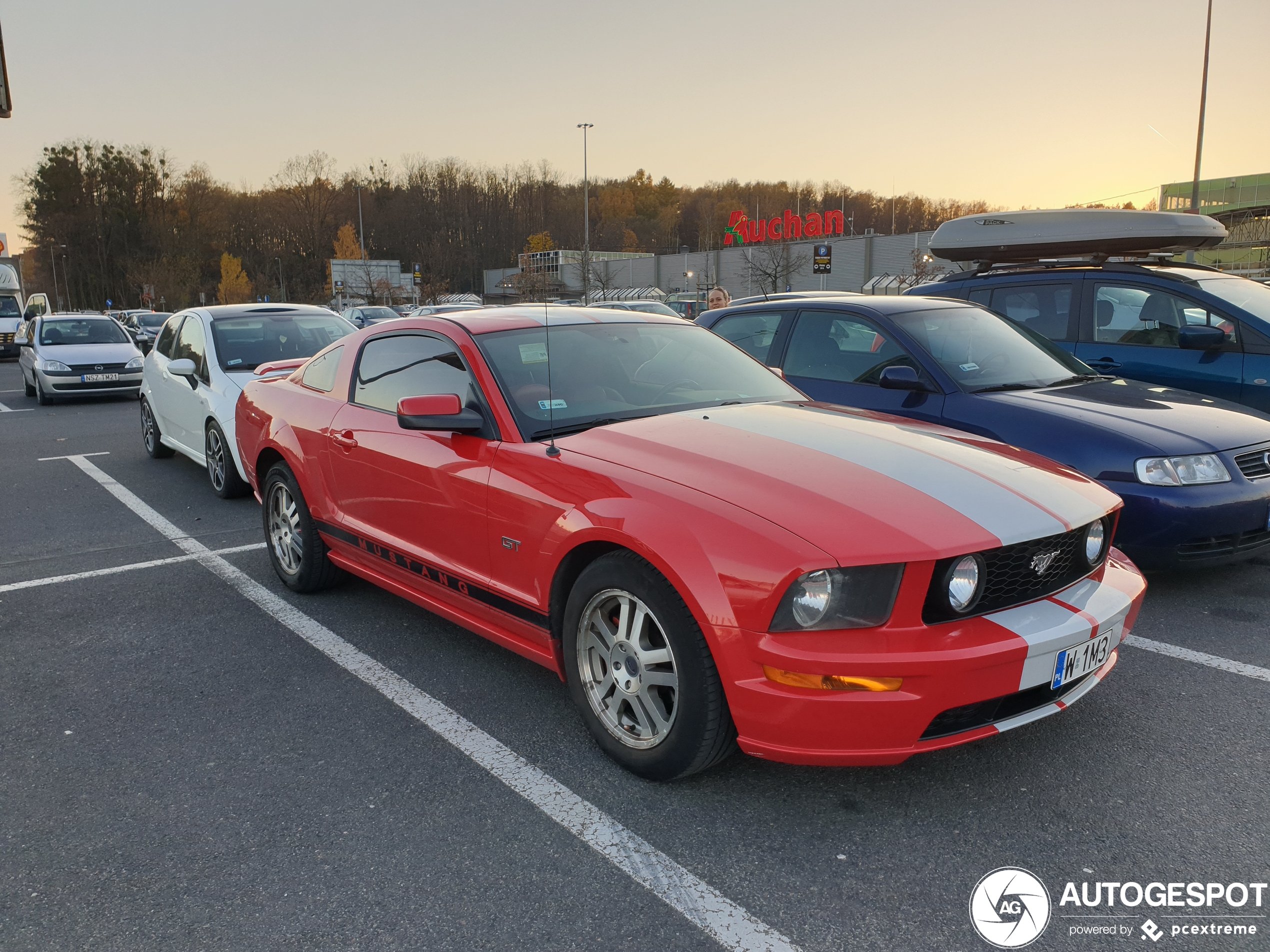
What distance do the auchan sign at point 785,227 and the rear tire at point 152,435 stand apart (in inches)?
→ 2392

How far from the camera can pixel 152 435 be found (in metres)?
9.38

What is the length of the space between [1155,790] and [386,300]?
251ft

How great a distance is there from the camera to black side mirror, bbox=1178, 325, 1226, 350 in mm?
5848

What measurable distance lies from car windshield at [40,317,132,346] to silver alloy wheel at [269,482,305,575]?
1340 cm

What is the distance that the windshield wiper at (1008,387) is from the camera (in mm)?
5148

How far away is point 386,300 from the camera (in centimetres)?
7438

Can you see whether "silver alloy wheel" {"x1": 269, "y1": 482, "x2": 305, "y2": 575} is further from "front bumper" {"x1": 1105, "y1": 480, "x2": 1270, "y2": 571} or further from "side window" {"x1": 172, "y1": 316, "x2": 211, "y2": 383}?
"front bumper" {"x1": 1105, "y1": 480, "x2": 1270, "y2": 571}

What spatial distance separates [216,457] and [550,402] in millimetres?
5216

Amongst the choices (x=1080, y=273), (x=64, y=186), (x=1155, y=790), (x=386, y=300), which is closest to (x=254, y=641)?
(x=1155, y=790)

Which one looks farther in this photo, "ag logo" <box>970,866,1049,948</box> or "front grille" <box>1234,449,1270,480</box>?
"front grille" <box>1234,449,1270,480</box>

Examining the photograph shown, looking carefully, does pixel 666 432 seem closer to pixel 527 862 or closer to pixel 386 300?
pixel 527 862

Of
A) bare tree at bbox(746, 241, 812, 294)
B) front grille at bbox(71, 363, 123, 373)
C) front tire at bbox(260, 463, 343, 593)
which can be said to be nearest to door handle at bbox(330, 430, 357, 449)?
front tire at bbox(260, 463, 343, 593)

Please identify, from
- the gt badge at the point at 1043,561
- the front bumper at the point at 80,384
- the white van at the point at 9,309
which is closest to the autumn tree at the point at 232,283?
the white van at the point at 9,309

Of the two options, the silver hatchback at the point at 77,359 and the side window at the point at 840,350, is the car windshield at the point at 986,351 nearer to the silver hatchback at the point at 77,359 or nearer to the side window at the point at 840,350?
the side window at the point at 840,350
